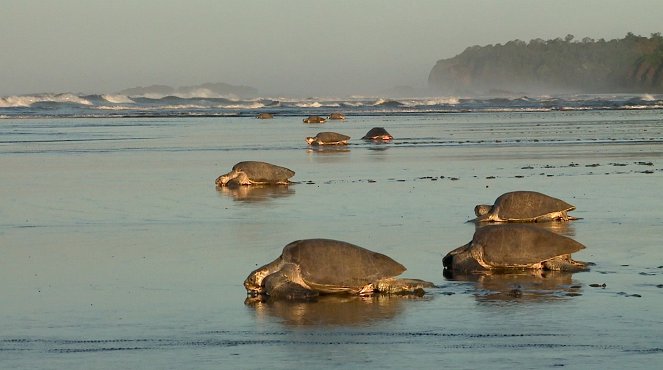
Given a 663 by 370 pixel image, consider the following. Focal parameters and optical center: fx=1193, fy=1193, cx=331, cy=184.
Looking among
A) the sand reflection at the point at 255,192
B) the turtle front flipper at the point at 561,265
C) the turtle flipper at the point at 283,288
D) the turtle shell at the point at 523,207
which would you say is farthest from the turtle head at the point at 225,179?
the turtle flipper at the point at 283,288

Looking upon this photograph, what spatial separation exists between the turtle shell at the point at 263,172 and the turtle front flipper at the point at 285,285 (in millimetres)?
12384

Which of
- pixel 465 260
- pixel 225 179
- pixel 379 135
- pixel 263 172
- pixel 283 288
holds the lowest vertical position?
pixel 379 135

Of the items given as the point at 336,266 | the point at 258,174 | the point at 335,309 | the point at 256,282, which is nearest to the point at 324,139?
the point at 258,174

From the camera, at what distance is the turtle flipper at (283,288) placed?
38.3ft

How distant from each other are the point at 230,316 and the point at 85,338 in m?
1.47

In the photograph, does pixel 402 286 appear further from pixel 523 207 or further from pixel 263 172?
pixel 263 172

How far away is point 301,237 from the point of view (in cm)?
1556

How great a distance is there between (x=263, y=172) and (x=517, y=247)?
1174 cm

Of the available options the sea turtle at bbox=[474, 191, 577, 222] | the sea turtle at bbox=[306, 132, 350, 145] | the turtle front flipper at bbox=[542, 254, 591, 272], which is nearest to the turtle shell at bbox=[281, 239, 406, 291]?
the turtle front flipper at bbox=[542, 254, 591, 272]

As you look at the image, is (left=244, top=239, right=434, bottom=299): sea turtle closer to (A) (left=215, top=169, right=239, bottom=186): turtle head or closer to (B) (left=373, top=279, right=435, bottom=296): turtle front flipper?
(B) (left=373, top=279, right=435, bottom=296): turtle front flipper

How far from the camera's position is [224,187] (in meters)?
23.8

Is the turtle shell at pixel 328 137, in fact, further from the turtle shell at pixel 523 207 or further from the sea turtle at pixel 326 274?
the sea turtle at pixel 326 274

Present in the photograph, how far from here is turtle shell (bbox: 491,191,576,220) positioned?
54.1 ft

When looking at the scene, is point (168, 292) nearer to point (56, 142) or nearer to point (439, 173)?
point (439, 173)
